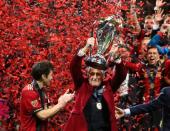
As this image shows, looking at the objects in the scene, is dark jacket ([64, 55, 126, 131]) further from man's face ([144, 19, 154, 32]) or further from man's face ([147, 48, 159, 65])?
man's face ([144, 19, 154, 32])

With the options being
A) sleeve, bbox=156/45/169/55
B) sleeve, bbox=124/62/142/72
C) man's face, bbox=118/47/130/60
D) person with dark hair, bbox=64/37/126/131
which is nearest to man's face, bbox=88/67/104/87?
Answer: person with dark hair, bbox=64/37/126/131

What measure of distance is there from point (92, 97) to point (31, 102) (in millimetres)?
729

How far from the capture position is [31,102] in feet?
19.2

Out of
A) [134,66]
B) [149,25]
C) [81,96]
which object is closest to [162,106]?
[81,96]

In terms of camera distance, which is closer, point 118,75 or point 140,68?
point 118,75

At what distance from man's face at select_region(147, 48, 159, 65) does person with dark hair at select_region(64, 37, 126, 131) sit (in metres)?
2.40

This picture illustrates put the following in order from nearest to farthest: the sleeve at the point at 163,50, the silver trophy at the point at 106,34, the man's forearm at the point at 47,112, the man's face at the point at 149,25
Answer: the man's forearm at the point at 47,112 → the silver trophy at the point at 106,34 → the sleeve at the point at 163,50 → the man's face at the point at 149,25

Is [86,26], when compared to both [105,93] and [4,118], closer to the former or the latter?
[4,118]

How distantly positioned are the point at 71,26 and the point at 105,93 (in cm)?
255

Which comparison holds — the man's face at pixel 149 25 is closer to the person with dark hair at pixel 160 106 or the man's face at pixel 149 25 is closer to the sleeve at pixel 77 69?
the person with dark hair at pixel 160 106

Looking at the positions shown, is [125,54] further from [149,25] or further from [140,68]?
[149,25]

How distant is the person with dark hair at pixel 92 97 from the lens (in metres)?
5.92

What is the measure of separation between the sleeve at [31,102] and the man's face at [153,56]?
3034 millimetres

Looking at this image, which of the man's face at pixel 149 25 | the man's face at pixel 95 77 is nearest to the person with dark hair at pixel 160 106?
the man's face at pixel 95 77
